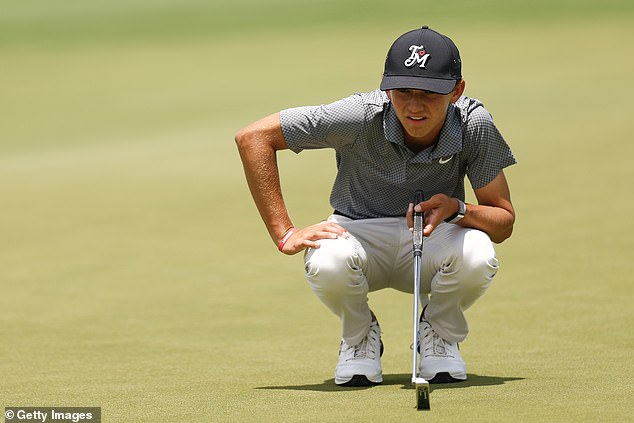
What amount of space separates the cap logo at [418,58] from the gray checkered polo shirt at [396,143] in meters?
0.21

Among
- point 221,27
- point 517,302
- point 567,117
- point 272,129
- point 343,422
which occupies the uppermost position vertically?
point 221,27

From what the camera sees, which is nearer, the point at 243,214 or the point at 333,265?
the point at 333,265

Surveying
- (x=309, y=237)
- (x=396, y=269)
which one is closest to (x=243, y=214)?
(x=396, y=269)

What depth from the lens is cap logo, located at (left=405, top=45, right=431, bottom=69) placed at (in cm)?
375

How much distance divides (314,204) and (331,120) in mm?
5183

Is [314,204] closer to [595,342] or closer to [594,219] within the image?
[594,219]

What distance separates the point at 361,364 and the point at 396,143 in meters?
0.71

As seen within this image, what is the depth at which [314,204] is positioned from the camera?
9.07m

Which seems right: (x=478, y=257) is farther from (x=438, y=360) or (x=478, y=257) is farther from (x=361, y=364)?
(x=361, y=364)

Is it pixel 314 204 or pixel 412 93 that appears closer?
pixel 412 93

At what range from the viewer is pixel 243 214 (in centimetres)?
896

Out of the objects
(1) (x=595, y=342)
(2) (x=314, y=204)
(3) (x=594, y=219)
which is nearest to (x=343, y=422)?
(1) (x=595, y=342)

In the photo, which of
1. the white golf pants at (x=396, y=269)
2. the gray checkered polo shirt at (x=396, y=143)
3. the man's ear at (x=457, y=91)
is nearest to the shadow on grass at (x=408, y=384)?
the white golf pants at (x=396, y=269)

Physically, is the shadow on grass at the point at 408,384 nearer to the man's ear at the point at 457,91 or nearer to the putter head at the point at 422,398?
the putter head at the point at 422,398
